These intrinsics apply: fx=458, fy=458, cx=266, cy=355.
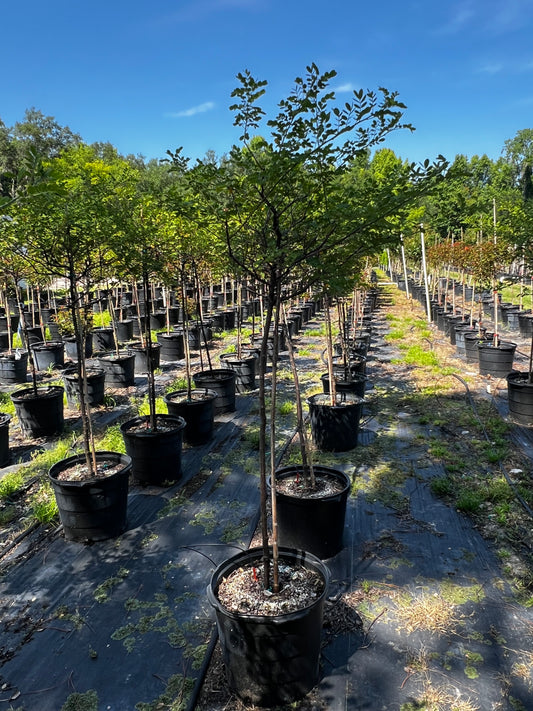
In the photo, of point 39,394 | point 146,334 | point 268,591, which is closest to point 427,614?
point 268,591

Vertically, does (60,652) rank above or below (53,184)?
below

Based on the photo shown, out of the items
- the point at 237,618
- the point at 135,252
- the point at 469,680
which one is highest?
the point at 135,252

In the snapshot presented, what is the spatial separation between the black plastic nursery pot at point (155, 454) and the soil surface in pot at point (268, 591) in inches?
86.4

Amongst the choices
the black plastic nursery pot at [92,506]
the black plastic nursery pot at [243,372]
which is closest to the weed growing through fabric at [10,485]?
the black plastic nursery pot at [92,506]

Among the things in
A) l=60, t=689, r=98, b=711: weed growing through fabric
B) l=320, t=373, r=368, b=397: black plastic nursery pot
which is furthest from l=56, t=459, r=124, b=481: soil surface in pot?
l=320, t=373, r=368, b=397: black plastic nursery pot

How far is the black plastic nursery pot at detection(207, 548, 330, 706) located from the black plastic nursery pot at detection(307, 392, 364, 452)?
3088mm

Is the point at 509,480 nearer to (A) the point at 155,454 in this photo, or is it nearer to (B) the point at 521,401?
(B) the point at 521,401

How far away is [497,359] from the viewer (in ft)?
28.3

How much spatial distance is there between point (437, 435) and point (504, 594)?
9.96 ft

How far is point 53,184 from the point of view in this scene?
2020mm

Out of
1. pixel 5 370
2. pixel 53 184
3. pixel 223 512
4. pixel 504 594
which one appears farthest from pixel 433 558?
pixel 5 370

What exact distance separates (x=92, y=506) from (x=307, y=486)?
181 centimetres

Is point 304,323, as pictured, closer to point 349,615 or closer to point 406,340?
point 406,340

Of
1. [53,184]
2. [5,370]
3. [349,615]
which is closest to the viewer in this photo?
[53,184]
